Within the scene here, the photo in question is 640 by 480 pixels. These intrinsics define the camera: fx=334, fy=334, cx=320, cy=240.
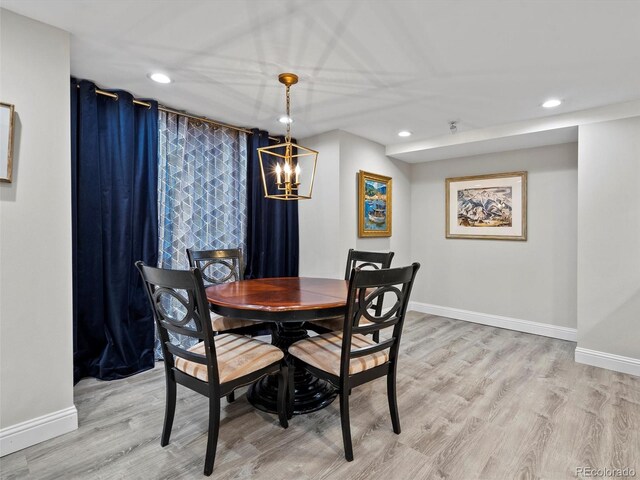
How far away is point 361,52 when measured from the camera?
2.14 meters

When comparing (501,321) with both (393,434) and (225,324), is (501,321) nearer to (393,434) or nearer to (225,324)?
(393,434)

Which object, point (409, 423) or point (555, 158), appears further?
point (555, 158)

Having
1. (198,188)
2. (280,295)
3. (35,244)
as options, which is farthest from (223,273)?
(35,244)

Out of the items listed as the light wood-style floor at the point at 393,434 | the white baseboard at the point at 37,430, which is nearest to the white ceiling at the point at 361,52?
the white baseboard at the point at 37,430

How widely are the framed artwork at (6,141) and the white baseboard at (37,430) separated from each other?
52.2 inches

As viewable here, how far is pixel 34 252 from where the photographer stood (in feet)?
6.08

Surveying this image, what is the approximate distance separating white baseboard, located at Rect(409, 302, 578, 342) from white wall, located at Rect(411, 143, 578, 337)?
4 cm

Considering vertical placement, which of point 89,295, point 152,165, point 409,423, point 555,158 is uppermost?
point 555,158

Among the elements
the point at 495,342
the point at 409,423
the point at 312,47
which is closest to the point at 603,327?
the point at 495,342

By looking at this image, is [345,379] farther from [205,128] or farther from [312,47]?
[205,128]

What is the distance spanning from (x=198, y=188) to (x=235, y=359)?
6.70 ft

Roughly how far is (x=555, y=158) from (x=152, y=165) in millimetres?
4210

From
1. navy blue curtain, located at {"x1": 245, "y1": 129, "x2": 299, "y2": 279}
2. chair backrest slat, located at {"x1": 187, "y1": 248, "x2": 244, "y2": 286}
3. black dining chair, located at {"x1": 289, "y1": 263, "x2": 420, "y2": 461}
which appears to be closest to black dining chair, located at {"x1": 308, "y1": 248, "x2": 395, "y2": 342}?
black dining chair, located at {"x1": 289, "y1": 263, "x2": 420, "y2": 461}

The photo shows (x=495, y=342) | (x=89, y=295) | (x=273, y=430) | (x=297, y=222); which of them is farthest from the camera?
(x=297, y=222)
